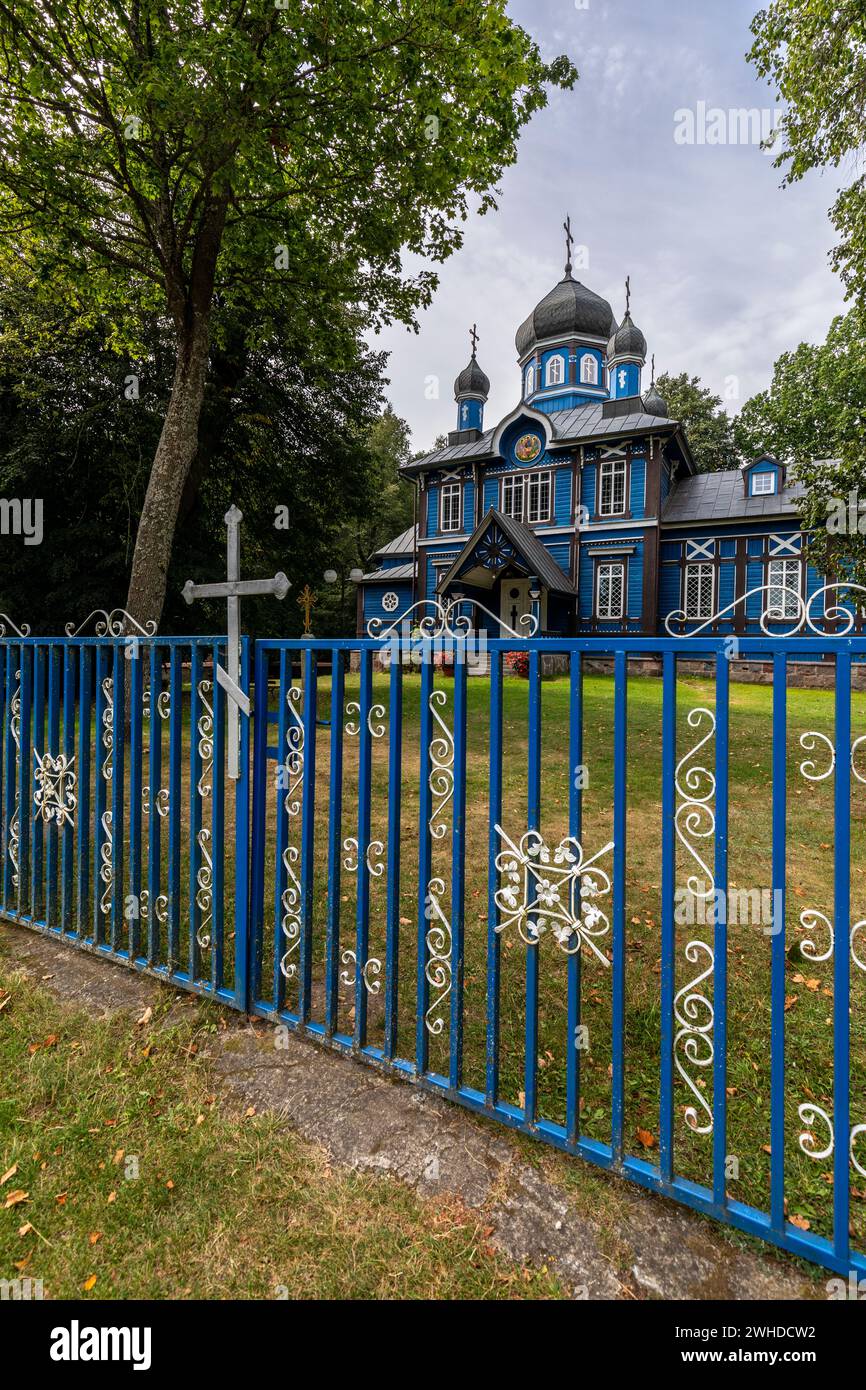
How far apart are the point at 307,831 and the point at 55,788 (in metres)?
1.98

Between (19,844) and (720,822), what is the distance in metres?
4.16

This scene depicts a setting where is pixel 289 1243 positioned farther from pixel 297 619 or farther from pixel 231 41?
pixel 297 619

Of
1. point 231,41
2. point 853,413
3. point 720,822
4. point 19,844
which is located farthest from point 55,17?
point 853,413

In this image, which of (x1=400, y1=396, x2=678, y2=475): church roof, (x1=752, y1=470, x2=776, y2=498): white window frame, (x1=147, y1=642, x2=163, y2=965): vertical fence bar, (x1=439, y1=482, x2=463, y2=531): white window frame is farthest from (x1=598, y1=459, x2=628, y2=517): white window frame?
(x1=147, y1=642, x2=163, y2=965): vertical fence bar

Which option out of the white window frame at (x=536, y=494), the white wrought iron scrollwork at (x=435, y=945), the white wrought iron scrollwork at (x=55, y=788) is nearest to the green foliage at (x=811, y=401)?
the white window frame at (x=536, y=494)

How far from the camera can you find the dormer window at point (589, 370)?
24.6 m

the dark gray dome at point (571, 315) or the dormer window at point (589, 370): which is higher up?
the dark gray dome at point (571, 315)

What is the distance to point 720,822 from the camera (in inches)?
68.6

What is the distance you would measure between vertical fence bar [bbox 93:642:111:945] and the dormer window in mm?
25903

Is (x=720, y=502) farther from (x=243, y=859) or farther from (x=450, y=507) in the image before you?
(x=243, y=859)

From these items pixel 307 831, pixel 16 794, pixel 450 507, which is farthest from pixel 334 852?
pixel 450 507

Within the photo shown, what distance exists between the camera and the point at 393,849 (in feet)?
8.03

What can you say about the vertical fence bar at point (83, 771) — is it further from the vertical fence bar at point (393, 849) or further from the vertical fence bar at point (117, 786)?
the vertical fence bar at point (393, 849)

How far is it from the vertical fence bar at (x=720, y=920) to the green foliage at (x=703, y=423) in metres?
37.6
